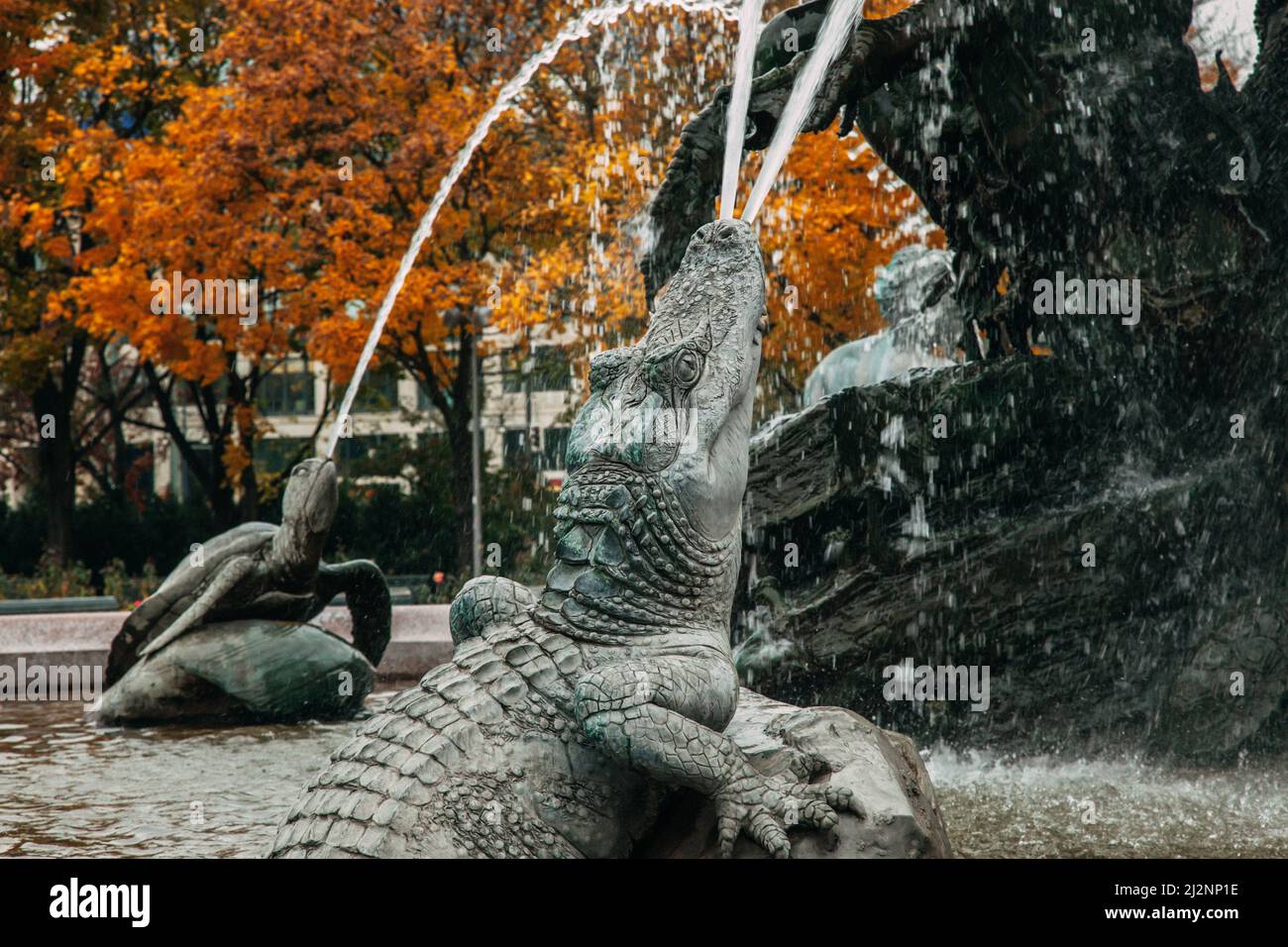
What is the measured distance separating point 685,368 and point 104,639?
410 inches

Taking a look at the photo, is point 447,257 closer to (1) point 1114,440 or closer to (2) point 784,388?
(2) point 784,388

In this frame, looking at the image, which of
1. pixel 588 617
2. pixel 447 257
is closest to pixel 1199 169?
pixel 588 617

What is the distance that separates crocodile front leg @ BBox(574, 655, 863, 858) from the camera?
3.53 meters

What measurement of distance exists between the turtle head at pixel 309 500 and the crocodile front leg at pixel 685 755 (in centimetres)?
624

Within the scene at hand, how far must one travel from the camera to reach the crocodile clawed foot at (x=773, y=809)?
3504 mm

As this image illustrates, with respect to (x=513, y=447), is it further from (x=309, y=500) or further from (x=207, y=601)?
(x=207, y=601)

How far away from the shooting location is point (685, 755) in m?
3.55

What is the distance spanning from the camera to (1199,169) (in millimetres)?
6914

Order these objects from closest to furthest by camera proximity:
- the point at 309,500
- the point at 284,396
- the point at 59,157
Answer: the point at 309,500 < the point at 59,157 < the point at 284,396

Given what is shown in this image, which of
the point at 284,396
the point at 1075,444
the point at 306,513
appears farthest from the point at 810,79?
the point at 284,396

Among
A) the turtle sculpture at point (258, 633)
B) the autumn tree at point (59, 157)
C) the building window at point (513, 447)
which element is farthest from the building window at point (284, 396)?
the turtle sculpture at point (258, 633)

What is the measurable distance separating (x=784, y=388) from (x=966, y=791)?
47.9 ft

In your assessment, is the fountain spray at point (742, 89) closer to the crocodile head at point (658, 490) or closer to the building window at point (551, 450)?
the crocodile head at point (658, 490)
